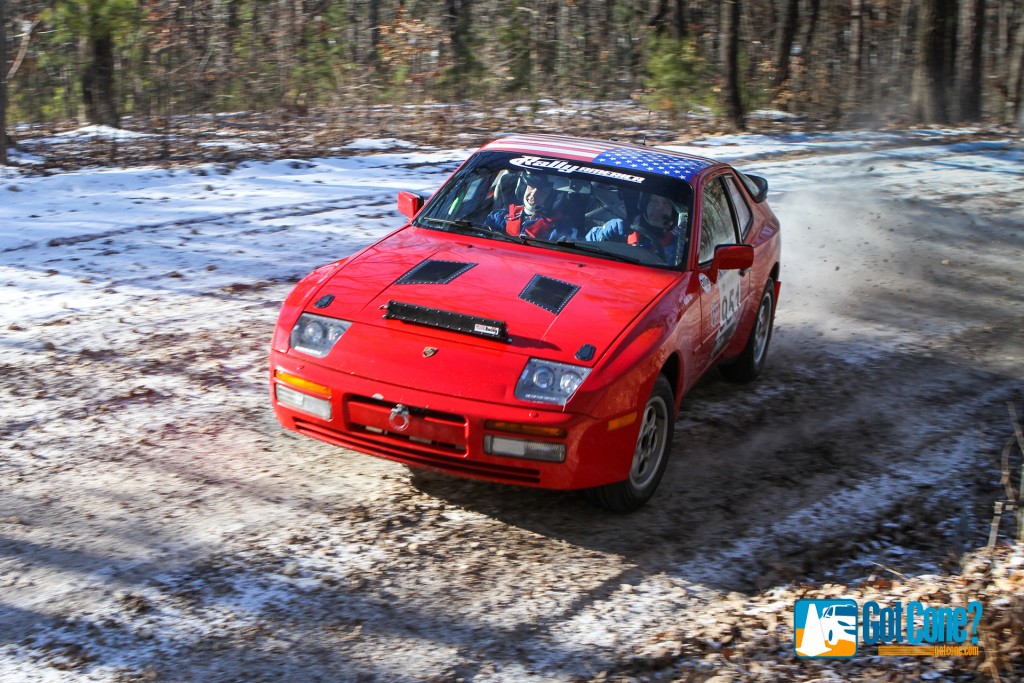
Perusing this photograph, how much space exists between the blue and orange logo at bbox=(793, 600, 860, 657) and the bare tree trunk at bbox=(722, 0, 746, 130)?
51.7 feet

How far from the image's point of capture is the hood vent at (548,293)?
498cm

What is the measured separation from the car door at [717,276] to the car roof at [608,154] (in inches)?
7.0

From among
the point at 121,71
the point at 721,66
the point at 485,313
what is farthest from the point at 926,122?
the point at 485,313

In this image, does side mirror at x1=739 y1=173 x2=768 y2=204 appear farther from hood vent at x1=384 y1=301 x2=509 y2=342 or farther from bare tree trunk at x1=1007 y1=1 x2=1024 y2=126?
bare tree trunk at x1=1007 y1=1 x2=1024 y2=126

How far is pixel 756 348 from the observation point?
23.7ft

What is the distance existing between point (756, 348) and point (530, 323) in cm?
291

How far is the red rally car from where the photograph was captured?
Result: 4484 millimetres

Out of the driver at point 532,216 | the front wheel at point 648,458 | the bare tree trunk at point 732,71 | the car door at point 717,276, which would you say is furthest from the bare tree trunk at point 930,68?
the front wheel at point 648,458

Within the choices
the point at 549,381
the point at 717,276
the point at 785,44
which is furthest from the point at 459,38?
the point at 549,381

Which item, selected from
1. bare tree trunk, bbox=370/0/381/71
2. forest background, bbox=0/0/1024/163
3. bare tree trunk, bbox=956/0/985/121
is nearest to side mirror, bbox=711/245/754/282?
forest background, bbox=0/0/1024/163

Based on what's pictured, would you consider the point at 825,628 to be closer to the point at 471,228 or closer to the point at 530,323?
the point at 530,323

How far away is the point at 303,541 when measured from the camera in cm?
452

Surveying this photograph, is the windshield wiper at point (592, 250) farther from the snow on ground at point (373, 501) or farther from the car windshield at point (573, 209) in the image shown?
the snow on ground at point (373, 501)

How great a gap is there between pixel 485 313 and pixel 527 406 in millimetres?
605
